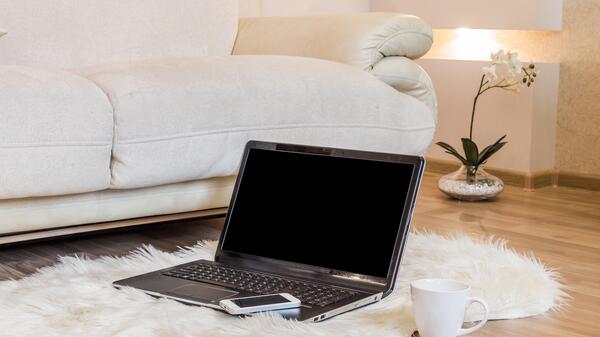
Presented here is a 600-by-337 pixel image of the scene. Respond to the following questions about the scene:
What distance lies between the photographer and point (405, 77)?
7.64 ft

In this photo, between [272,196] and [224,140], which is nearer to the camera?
[272,196]

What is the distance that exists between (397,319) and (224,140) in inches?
26.5

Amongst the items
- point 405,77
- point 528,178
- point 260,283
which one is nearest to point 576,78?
point 528,178

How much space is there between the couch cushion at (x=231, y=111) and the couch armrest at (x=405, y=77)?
5 cm

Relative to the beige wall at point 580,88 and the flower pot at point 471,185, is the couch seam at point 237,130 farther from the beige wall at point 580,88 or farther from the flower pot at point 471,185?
the beige wall at point 580,88

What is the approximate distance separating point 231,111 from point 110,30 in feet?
2.17

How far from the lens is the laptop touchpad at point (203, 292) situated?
59.5 inches

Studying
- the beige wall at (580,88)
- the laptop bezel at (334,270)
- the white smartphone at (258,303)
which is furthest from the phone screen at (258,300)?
the beige wall at (580,88)

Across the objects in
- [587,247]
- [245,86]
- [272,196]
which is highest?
[245,86]

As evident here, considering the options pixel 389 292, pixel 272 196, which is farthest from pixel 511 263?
pixel 272 196

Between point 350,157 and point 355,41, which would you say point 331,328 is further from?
point 355,41

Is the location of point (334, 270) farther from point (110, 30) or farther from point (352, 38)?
point (110, 30)

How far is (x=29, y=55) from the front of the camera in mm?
2285

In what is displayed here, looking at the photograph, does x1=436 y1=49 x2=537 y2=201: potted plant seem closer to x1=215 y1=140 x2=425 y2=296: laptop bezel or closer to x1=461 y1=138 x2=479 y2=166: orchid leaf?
x1=461 y1=138 x2=479 y2=166: orchid leaf
